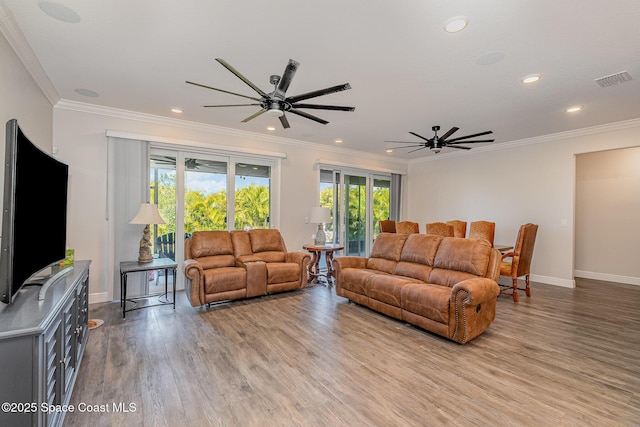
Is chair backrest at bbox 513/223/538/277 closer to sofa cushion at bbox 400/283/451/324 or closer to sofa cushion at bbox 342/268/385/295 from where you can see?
sofa cushion at bbox 400/283/451/324

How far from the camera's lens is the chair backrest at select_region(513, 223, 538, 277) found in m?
4.43

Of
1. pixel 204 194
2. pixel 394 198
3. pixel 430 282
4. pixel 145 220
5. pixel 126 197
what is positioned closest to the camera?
pixel 430 282

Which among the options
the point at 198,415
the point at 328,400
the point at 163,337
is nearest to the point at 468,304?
the point at 328,400

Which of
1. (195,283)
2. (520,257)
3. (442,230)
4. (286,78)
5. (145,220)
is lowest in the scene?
(195,283)

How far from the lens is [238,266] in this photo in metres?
4.48

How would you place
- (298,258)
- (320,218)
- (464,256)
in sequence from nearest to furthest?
(464,256)
(298,258)
(320,218)

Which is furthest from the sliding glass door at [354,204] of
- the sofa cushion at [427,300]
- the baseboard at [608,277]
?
the baseboard at [608,277]

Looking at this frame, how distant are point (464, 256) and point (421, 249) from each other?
59cm

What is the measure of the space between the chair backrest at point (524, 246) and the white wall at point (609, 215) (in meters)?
2.60

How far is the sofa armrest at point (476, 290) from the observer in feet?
9.23

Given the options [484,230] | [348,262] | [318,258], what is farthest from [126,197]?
[484,230]

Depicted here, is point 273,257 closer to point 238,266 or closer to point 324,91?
point 238,266

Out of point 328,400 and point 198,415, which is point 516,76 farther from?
Answer: point 198,415

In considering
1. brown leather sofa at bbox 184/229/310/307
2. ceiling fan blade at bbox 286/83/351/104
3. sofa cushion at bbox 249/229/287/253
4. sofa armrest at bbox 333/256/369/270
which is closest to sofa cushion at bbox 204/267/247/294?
brown leather sofa at bbox 184/229/310/307
